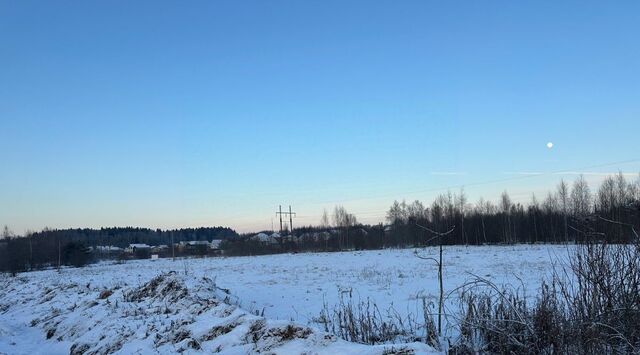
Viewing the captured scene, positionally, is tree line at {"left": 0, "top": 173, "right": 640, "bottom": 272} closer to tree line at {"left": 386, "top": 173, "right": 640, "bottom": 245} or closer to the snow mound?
tree line at {"left": 386, "top": 173, "right": 640, "bottom": 245}

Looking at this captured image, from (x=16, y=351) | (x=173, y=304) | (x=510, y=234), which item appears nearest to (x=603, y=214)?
(x=173, y=304)

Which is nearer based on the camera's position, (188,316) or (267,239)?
(188,316)

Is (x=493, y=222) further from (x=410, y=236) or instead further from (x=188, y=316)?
(x=188, y=316)

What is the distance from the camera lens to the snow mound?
737 cm

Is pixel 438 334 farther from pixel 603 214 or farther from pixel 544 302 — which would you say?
pixel 603 214

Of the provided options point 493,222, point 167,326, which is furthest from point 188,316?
point 493,222

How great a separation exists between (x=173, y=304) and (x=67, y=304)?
5876 millimetres

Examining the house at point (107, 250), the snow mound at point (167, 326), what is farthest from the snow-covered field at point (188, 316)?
the house at point (107, 250)

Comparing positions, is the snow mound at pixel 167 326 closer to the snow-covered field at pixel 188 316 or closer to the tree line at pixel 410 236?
the snow-covered field at pixel 188 316

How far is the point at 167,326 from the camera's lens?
1029 cm

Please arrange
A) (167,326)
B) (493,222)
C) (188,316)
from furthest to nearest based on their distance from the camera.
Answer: (493,222), (188,316), (167,326)

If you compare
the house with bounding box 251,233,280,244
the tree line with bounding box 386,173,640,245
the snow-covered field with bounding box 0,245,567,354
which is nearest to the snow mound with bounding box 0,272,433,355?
the snow-covered field with bounding box 0,245,567,354

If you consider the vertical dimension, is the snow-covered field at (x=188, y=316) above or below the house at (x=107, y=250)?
above

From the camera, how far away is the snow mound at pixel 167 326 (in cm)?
737
